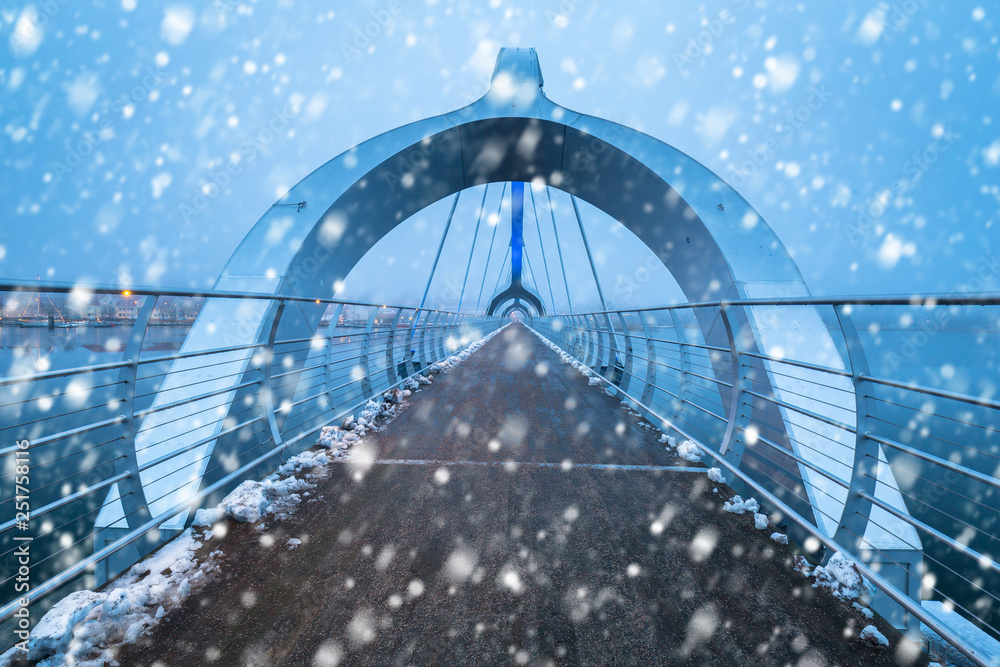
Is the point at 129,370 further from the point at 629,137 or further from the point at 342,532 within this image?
the point at 629,137

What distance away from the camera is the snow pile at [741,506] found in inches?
111

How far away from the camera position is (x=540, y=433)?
15.1ft

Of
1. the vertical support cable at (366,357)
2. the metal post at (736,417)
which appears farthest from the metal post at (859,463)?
the vertical support cable at (366,357)

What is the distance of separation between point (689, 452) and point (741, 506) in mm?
996

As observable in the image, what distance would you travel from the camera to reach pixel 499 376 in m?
8.79

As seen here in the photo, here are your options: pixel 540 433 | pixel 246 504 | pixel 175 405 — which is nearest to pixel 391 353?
pixel 540 433

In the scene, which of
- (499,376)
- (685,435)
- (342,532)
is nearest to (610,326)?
(499,376)

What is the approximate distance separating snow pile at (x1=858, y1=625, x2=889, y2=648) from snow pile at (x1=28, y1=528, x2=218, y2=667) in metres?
2.98

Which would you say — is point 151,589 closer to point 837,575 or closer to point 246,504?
point 246,504

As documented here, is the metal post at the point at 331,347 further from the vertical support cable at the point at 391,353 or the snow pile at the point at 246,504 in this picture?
the vertical support cable at the point at 391,353

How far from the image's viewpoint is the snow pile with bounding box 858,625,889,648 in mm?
1769

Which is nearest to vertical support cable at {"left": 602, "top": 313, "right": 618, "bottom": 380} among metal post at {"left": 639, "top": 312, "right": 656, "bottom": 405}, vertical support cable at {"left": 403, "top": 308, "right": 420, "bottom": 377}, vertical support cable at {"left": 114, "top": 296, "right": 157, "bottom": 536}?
metal post at {"left": 639, "top": 312, "right": 656, "bottom": 405}

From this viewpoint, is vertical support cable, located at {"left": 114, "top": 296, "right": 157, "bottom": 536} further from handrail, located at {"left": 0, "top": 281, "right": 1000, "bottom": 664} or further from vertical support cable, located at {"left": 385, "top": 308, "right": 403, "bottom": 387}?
vertical support cable, located at {"left": 385, "top": 308, "right": 403, "bottom": 387}

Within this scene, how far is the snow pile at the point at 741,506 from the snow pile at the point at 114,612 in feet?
9.97
